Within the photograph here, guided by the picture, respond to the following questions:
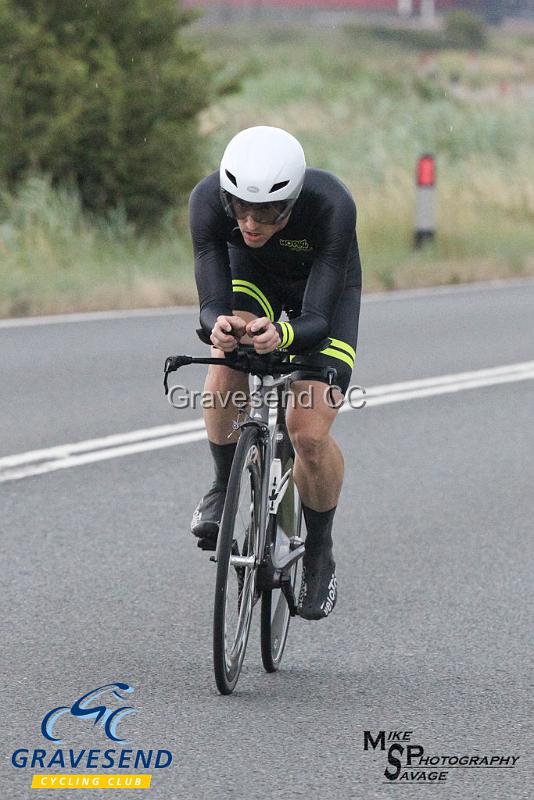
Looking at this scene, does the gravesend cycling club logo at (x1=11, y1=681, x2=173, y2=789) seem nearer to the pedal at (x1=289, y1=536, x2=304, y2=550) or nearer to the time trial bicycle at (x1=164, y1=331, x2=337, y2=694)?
the time trial bicycle at (x1=164, y1=331, x2=337, y2=694)

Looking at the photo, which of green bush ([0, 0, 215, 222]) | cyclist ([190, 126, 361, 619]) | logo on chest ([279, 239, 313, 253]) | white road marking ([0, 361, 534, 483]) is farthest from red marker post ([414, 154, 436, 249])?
logo on chest ([279, 239, 313, 253])

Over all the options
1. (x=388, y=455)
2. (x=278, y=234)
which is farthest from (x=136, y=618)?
(x=388, y=455)

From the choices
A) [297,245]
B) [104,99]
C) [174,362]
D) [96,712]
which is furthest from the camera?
[104,99]

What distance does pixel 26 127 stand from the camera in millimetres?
18344

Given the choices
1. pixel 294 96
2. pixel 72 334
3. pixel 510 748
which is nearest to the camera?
pixel 510 748

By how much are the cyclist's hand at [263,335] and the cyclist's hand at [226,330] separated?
5 cm

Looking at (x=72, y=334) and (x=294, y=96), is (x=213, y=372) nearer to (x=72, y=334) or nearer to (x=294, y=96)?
(x=72, y=334)

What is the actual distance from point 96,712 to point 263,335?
125 centimetres

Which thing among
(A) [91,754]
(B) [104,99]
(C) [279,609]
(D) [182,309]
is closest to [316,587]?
(C) [279,609]

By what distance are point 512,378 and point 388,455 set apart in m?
3.07

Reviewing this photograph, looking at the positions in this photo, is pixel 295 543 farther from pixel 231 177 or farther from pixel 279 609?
pixel 231 177

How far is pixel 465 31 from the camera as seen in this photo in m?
74.9

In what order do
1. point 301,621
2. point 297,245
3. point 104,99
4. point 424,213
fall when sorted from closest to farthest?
point 297,245, point 301,621, point 104,99, point 424,213

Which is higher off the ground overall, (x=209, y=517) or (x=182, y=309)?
(x=209, y=517)
